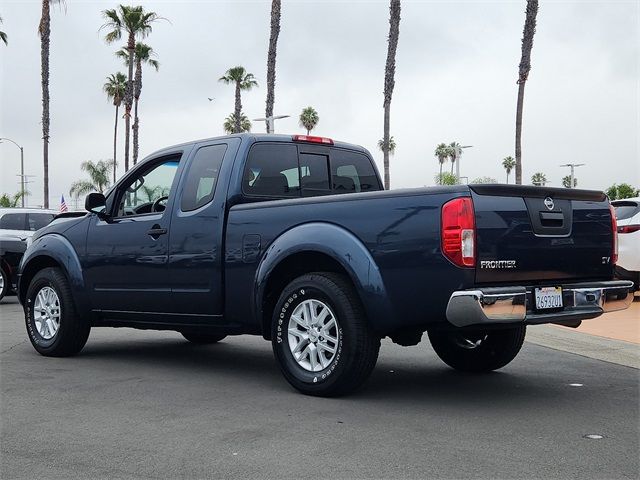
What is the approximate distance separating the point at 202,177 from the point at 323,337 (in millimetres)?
1972

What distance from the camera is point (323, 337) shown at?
633 centimetres

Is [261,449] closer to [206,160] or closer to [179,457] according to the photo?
[179,457]

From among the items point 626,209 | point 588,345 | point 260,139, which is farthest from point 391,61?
point 260,139

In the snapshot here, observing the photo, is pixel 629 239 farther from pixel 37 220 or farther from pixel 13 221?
pixel 13 221

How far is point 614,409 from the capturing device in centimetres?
603

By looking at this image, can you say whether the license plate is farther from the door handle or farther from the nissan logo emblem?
the door handle

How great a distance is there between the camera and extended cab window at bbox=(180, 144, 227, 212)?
739 cm

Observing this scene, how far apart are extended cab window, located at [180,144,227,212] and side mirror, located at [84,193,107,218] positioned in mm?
1160

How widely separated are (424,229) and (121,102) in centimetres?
6207

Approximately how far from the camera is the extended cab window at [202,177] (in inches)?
291

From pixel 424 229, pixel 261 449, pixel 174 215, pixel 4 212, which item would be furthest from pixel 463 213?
pixel 4 212

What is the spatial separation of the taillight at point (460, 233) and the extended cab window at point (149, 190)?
3.00 metres

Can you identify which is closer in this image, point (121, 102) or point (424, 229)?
point (424, 229)

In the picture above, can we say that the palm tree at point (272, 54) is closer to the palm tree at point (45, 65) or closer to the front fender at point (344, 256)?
the palm tree at point (45, 65)
